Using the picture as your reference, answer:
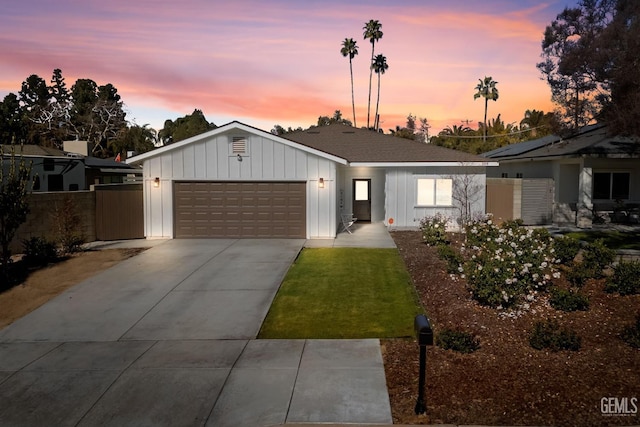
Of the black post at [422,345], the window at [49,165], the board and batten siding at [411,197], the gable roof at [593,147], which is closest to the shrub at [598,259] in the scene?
the black post at [422,345]

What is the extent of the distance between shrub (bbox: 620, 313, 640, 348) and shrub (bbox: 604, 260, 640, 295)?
1.97 meters

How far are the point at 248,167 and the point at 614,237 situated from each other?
13634 mm

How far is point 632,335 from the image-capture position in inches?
298

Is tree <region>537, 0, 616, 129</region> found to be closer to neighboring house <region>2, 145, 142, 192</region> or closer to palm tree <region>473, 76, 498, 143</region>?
neighboring house <region>2, 145, 142, 192</region>

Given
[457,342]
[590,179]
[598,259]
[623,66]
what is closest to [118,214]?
[457,342]

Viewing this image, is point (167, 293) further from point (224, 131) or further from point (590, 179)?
point (590, 179)

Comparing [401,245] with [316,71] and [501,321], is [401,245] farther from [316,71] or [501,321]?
[316,71]

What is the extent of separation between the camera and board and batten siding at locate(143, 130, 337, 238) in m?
17.9

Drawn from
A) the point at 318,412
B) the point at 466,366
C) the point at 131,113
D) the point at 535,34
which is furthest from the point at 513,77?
the point at 131,113

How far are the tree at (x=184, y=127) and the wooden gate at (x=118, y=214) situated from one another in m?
37.4

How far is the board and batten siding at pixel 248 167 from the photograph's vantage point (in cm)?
1786

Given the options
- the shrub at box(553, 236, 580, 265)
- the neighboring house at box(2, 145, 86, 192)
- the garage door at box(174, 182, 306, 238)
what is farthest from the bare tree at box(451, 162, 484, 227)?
the neighboring house at box(2, 145, 86, 192)

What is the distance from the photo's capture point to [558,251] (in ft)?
40.5

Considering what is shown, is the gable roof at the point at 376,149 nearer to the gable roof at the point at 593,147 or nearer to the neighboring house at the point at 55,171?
the gable roof at the point at 593,147
